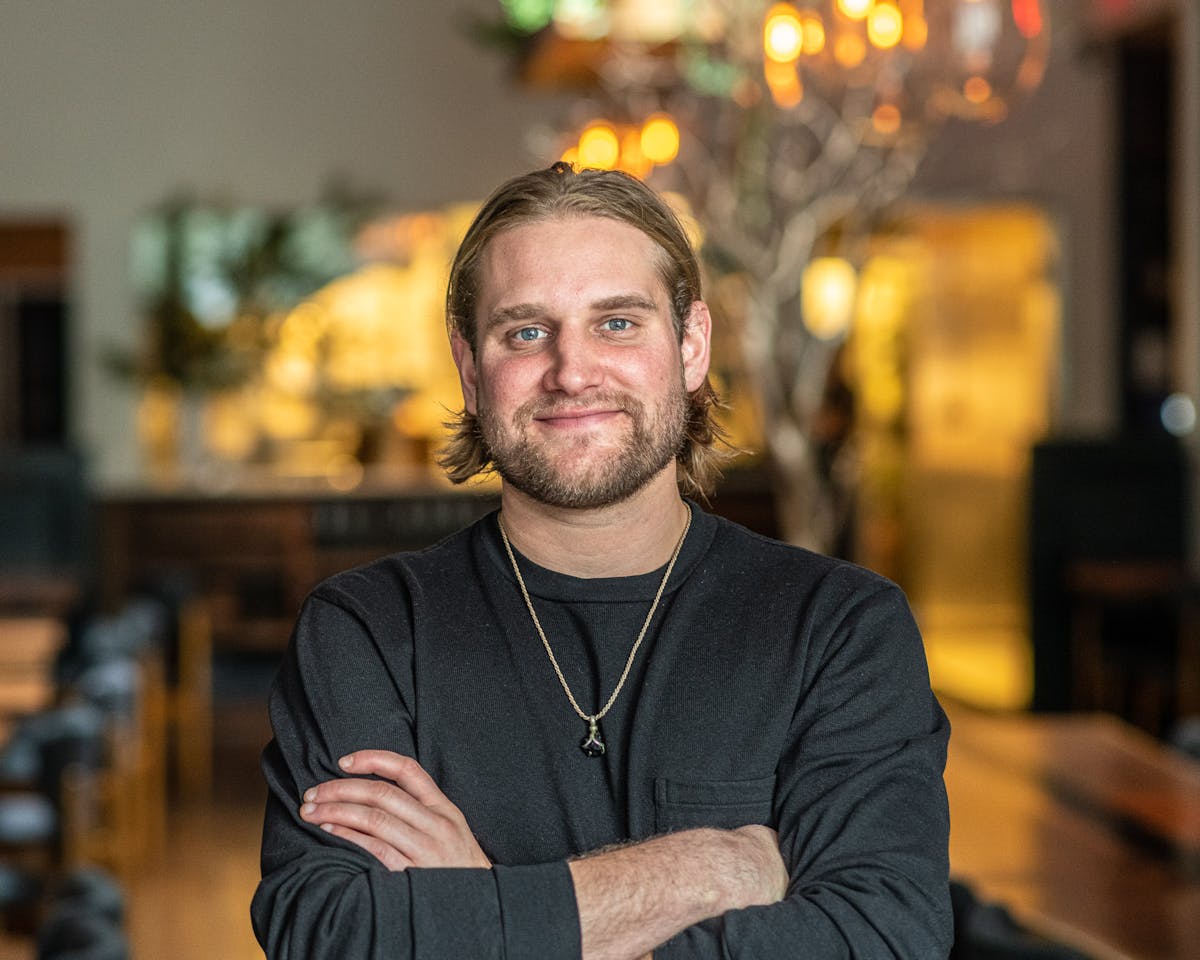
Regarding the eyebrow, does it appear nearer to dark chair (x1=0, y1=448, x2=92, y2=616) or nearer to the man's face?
the man's face

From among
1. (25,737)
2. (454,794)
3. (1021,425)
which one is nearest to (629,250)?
(454,794)

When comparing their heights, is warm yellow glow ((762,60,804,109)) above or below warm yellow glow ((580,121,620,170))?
below

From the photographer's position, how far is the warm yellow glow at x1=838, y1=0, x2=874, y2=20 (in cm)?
400

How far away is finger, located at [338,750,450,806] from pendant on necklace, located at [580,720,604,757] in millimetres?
141

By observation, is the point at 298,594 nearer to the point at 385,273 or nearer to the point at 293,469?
the point at 293,469

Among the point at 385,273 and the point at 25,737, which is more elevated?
the point at 385,273

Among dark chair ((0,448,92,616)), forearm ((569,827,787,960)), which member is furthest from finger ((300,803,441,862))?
dark chair ((0,448,92,616))

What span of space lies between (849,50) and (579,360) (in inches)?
104

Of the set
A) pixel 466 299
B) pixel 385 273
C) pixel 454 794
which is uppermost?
pixel 385 273

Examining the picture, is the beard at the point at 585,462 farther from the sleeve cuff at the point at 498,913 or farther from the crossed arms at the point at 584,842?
the sleeve cuff at the point at 498,913

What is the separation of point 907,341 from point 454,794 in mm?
10249

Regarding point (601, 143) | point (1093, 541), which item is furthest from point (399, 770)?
point (1093, 541)

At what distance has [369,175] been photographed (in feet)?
35.3

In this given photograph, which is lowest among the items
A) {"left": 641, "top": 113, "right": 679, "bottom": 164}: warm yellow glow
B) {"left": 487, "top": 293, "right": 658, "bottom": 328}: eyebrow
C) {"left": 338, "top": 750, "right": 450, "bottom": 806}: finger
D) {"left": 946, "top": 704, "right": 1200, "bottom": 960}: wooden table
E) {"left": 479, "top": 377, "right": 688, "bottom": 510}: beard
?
{"left": 946, "top": 704, "right": 1200, "bottom": 960}: wooden table
